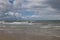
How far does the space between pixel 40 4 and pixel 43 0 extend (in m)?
0.04

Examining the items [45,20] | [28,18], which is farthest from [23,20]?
[45,20]

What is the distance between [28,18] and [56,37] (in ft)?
0.76

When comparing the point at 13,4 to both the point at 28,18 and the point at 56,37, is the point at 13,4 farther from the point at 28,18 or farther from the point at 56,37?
the point at 56,37

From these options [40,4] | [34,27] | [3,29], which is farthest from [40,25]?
[3,29]

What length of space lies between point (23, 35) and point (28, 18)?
0.12 metres

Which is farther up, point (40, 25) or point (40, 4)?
point (40, 4)

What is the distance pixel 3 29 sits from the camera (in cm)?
112

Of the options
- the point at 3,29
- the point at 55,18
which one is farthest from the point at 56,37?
the point at 3,29

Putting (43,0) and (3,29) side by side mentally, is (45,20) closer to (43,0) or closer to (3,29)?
(43,0)

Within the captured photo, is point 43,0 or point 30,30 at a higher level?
point 43,0

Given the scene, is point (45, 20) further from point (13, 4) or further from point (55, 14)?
point (13, 4)

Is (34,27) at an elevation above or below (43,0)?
below

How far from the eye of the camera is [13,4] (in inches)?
44.6

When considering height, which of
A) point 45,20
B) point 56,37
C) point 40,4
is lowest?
point 56,37
